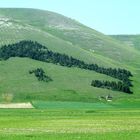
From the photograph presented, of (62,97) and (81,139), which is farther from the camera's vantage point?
(62,97)

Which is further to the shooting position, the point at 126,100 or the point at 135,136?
the point at 126,100

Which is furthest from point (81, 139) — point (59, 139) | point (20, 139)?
point (20, 139)

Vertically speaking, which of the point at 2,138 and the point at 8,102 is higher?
the point at 2,138

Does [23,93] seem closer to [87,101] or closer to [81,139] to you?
[87,101]

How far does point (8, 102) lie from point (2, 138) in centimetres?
13521

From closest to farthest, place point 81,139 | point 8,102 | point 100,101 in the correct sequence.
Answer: point 81,139, point 8,102, point 100,101

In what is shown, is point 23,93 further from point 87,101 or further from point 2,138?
point 2,138

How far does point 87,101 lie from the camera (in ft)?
635

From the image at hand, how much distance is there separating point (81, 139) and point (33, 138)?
4412mm

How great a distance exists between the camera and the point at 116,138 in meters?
47.1

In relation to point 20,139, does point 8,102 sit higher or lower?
lower

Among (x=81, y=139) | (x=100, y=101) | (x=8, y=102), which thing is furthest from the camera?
(x=100, y=101)

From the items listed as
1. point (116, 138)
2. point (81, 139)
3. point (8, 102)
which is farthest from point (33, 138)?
point (8, 102)

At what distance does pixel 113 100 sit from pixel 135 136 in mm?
149205
